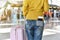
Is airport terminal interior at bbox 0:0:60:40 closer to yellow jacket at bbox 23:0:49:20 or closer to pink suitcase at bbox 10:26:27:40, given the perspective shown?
yellow jacket at bbox 23:0:49:20

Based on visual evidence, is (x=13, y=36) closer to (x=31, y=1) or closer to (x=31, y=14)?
(x=31, y=14)

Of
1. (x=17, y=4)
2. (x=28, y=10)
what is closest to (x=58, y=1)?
(x=17, y=4)

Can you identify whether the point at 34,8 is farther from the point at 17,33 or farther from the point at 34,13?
the point at 17,33

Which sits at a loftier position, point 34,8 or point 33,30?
point 34,8

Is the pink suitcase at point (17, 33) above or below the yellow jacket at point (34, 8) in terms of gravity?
below

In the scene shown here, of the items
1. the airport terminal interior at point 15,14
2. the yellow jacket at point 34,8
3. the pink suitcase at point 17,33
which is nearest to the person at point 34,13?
the yellow jacket at point 34,8

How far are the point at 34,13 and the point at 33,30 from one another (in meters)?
0.24

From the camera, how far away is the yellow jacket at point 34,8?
213cm

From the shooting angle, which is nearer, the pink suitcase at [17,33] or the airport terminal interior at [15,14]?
the pink suitcase at [17,33]

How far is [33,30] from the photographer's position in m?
2.24

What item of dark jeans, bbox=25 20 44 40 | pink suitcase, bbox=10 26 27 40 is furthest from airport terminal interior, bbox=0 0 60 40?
pink suitcase, bbox=10 26 27 40

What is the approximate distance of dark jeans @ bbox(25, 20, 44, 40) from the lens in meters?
2.18

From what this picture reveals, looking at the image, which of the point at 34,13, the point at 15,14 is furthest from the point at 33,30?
the point at 15,14

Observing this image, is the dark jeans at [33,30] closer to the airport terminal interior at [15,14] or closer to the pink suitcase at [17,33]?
the pink suitcase at [17,33]
